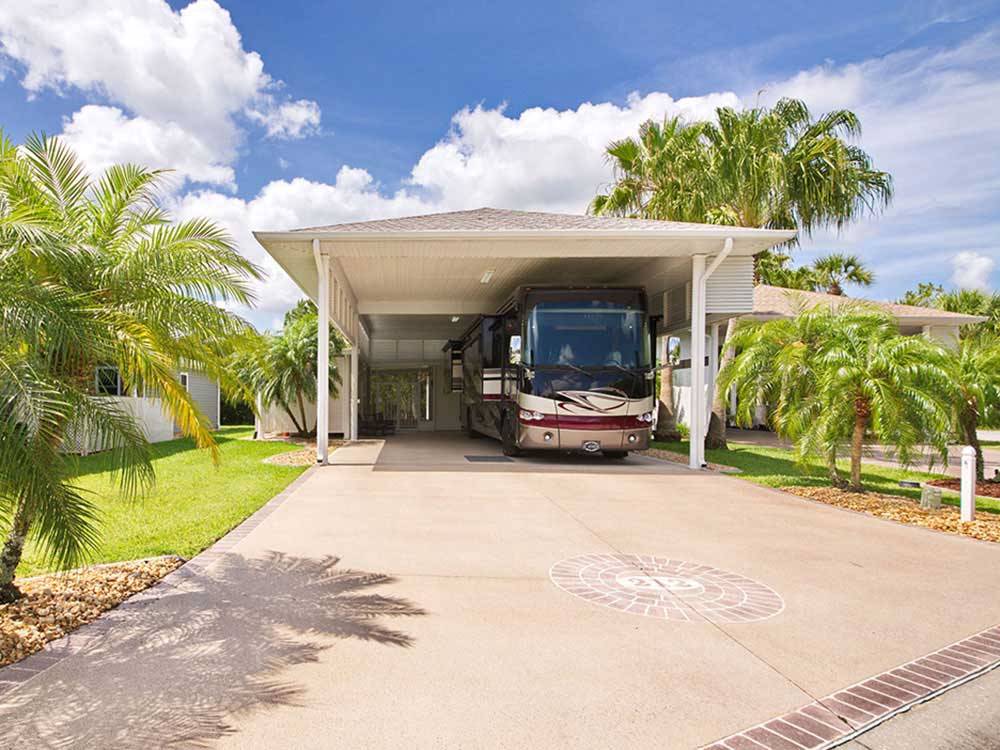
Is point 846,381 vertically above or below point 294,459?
above

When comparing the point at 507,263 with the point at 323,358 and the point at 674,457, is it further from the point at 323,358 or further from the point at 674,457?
the point at 674,457

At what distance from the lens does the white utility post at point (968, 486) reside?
6.75 m

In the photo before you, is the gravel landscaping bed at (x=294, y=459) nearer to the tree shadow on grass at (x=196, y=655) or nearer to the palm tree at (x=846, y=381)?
the tree shadow on grass at (x=196, y=655)

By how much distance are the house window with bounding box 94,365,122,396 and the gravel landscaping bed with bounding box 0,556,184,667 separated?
112 cm

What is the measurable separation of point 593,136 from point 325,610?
1922 centimetres

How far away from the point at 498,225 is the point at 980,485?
29.6 feet

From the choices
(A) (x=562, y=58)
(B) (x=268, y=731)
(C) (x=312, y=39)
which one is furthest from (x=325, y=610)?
(A) (x=562, y=58)

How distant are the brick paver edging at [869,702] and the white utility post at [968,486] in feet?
13.0

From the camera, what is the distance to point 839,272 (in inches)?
1099

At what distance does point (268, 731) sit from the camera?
7.98 ft

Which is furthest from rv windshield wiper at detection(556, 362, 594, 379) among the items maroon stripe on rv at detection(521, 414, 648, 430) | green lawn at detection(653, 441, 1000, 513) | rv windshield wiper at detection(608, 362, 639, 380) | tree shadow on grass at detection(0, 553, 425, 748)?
tree shadow on grass at detection(0, 553, 425, 748)

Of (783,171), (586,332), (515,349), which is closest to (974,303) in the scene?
(783,171)

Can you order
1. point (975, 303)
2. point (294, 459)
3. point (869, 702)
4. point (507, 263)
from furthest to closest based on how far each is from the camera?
point (975, 303), point (507, 263), point (294, 459), point (869, 702)

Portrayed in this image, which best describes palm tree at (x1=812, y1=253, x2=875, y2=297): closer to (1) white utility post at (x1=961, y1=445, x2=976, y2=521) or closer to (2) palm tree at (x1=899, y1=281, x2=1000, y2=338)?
(2) palm tree at (x1=899, y1=281, x2=1000, y2=338)
